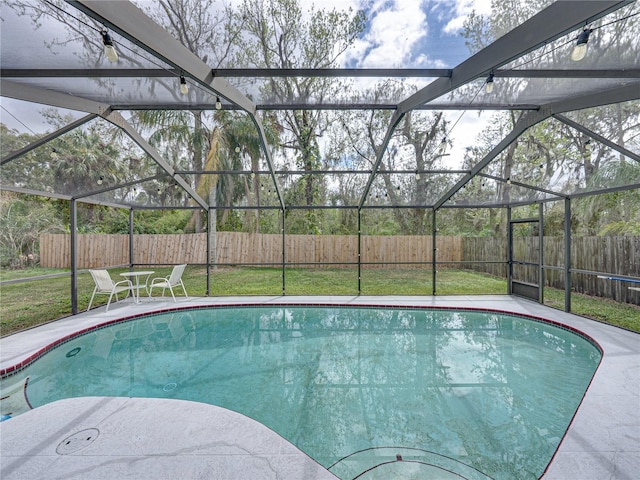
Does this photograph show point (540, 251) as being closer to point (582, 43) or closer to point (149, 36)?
point (582, 43)

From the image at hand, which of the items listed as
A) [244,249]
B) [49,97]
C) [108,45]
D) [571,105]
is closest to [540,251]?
[571,105]

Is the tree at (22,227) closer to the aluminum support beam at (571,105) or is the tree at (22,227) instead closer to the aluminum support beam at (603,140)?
the aluminum support beam at (571,105)

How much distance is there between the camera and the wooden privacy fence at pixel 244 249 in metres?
10.4

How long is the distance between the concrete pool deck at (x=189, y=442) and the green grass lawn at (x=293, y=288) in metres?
3.59

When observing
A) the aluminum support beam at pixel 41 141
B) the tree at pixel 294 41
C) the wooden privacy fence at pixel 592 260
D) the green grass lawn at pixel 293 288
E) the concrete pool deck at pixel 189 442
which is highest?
the tree at pixel 294 41

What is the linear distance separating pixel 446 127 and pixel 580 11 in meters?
4.30

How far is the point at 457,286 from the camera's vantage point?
8867 millimetres

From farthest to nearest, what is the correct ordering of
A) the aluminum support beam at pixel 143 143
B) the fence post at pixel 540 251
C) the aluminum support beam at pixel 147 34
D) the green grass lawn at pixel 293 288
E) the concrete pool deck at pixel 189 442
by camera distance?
the fence post at pixel 540 251, the green grass lawn at pixel 293 288, the aluminum support beam at pixel 143 143, the aluminum support beam at pixel 147 34, the concrete pool deck at pixel 189 442

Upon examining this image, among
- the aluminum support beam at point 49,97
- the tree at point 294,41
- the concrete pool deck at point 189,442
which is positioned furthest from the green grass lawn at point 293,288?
the tree at point 294,41

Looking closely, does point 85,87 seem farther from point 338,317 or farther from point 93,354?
point 338,317

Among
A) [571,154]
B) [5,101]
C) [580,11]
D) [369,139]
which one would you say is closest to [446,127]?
[369,139]

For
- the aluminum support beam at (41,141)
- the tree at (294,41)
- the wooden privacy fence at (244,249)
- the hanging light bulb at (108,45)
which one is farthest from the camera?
the wooden privacy fence at (244,249)

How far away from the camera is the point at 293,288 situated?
843 cm

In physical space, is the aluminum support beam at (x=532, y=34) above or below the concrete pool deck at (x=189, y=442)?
above
